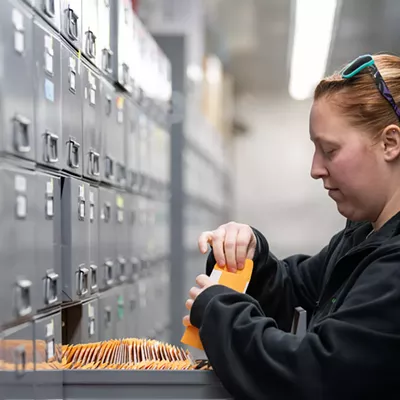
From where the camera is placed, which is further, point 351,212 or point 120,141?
point 120,141

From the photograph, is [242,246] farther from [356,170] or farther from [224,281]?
[356,170]

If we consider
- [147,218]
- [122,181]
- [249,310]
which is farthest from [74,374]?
[147,218]

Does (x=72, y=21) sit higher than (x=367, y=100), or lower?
higher

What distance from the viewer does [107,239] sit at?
240 centimetres

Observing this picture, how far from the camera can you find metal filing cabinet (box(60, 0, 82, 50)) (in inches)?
68.2

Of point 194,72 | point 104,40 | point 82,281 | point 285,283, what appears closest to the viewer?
point 285,283

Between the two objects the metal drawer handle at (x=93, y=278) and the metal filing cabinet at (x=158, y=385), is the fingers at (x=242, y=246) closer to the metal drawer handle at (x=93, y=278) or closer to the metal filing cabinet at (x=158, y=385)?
the metal filing cabinet at (x=158, y=385)

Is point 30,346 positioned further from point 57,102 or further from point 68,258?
point 57,102

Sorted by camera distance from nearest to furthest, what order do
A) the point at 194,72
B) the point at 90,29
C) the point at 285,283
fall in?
the point at 285,283
the point at 90,29
the point at 194,72

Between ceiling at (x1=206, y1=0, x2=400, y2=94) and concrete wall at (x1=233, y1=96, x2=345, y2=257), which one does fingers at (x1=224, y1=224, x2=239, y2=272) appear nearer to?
ceiling at (x1=206, y1=0, x2=400, y2=94)

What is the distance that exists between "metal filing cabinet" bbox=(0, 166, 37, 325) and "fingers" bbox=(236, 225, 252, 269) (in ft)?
1.45

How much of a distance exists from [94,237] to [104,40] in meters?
0.64

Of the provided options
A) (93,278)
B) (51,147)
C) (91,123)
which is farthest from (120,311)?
(51,147)

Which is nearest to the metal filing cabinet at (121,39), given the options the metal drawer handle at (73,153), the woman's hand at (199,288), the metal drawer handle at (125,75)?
the metal drawer handle at (125,75)
